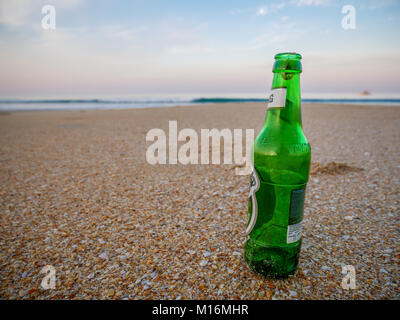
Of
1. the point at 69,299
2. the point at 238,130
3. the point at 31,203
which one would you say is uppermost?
the point at 238,130

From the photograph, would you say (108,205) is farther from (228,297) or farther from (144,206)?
(228,297)

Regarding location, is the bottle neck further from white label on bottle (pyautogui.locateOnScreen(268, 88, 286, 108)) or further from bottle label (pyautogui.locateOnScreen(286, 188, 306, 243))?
bottle label (pyautogui.locateOnScreen(286, 188, 306, 243))

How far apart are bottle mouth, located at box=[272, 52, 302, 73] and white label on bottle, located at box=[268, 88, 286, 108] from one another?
111mm

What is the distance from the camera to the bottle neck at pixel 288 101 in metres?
1.44

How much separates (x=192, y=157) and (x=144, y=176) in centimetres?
121

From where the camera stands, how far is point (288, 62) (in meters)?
1.39

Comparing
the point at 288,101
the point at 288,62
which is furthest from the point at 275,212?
the point at 288,62

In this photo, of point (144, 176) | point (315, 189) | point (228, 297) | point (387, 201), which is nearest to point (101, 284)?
point (228, 297)

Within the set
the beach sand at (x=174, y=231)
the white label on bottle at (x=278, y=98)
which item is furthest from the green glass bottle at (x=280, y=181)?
the beach sand at (x=174, y=231)

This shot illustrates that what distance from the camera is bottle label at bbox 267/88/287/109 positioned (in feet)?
4.72

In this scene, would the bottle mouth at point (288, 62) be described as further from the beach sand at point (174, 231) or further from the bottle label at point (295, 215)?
the beach sand at point (174, 231)

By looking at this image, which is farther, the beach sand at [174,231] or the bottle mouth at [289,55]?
the beach sand at [174,231]

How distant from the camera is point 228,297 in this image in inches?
55.8

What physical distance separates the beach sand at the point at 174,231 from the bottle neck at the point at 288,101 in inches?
38.2
